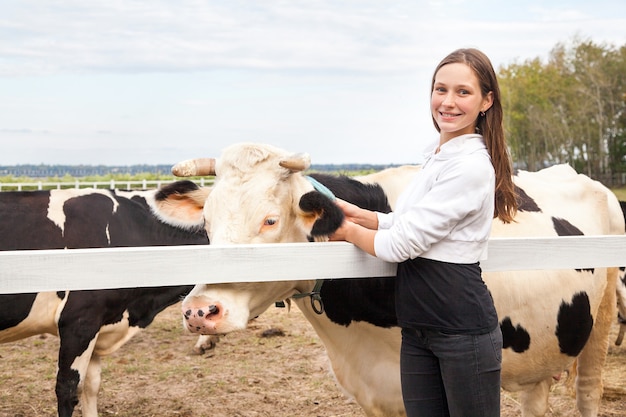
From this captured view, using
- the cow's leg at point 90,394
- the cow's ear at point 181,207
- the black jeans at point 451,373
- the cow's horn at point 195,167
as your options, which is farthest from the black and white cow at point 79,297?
the black jeans at point 451,373

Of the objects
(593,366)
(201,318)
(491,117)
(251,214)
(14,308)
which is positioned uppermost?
(491,117)

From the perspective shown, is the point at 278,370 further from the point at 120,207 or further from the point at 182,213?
the point at 182,213

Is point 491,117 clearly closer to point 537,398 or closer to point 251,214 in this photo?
point 251,214

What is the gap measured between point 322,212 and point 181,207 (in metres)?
1.11

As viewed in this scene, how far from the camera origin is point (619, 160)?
5966cm

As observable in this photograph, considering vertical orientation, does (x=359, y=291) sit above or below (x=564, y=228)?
below

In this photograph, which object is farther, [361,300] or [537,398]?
[537,398]

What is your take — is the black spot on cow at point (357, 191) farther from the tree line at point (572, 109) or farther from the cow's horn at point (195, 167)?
the tree line at point (572, 109)

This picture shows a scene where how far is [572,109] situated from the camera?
62.9m

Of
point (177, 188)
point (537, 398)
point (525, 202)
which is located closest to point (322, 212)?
point (177, 188)

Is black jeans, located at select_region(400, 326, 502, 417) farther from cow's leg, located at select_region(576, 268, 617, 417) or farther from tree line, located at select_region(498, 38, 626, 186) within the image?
tree line, located at select_region(498, 38, 626, 186)

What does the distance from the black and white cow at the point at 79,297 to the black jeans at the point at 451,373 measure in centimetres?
366

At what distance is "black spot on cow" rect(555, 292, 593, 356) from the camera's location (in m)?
4.44

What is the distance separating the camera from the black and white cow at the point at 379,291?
3064 millimetres
